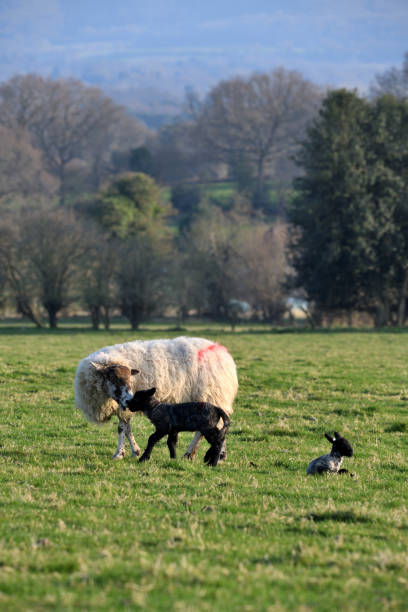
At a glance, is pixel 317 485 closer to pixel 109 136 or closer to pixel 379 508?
pixel 379 508

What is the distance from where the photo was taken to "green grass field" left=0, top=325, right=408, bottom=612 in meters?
5.20

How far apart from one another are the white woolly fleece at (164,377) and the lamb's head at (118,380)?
0.89ft

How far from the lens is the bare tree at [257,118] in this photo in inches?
4779

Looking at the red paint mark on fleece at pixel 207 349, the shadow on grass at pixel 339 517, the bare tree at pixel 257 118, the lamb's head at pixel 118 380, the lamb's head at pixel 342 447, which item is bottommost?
the shadow on grass at pixel 339 517

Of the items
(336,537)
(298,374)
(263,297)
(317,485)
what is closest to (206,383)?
(317,485)

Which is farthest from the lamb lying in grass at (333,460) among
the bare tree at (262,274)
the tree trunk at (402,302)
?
the bare tree at (262,274)

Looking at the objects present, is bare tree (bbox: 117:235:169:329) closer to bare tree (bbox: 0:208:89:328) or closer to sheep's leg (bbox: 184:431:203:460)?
bare tree (bbox: 0:208:89:328)

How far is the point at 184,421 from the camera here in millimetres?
10297

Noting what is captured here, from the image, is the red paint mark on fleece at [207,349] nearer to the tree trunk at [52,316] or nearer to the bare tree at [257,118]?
the tree trunk at [52,316]

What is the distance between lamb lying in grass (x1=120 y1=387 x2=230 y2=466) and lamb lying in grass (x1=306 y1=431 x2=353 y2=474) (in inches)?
58.0

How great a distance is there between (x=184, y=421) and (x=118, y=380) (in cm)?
145

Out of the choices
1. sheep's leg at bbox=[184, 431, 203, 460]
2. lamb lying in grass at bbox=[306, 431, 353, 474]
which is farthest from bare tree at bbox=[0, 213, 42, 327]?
lamb lying in grass at bbox=[306, 431, 353, 474]

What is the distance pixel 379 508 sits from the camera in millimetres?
7961

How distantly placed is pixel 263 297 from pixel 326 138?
57.2 ft
